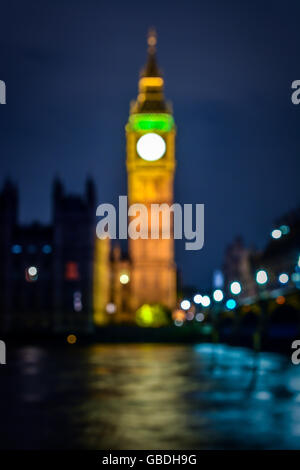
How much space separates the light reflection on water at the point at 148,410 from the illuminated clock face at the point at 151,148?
100238 millimetres

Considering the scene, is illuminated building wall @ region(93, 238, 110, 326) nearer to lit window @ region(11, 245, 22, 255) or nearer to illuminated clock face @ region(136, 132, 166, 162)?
lit window @ region(11, 245, 22, 255)

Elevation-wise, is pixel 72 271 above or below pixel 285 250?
below

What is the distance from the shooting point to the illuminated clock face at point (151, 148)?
136m

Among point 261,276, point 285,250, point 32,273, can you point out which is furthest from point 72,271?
point 261,276

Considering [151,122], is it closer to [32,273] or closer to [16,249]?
[16,249]

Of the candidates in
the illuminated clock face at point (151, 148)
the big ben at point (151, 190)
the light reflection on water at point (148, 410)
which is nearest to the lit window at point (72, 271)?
the big ben at point (151, 190)

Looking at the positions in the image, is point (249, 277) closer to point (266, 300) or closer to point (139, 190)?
point (139, 190)

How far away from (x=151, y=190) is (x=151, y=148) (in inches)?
269

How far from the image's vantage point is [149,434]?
17484 millimetres

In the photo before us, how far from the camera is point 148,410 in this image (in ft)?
72.2

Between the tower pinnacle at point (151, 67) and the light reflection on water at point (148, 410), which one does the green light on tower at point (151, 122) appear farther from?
the light reflection on water at point (148, 410)

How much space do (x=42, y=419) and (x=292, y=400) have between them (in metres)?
7.91

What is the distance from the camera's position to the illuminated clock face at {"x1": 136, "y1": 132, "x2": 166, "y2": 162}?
5369 inches

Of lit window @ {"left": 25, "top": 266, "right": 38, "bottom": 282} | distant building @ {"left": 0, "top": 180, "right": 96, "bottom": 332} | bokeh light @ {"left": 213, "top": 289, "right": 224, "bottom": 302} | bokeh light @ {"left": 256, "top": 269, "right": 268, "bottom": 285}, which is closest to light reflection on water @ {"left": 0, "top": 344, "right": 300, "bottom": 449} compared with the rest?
bokeh light @ {"left": 256, "top": 269, "right": 268, "bottom": 285}
